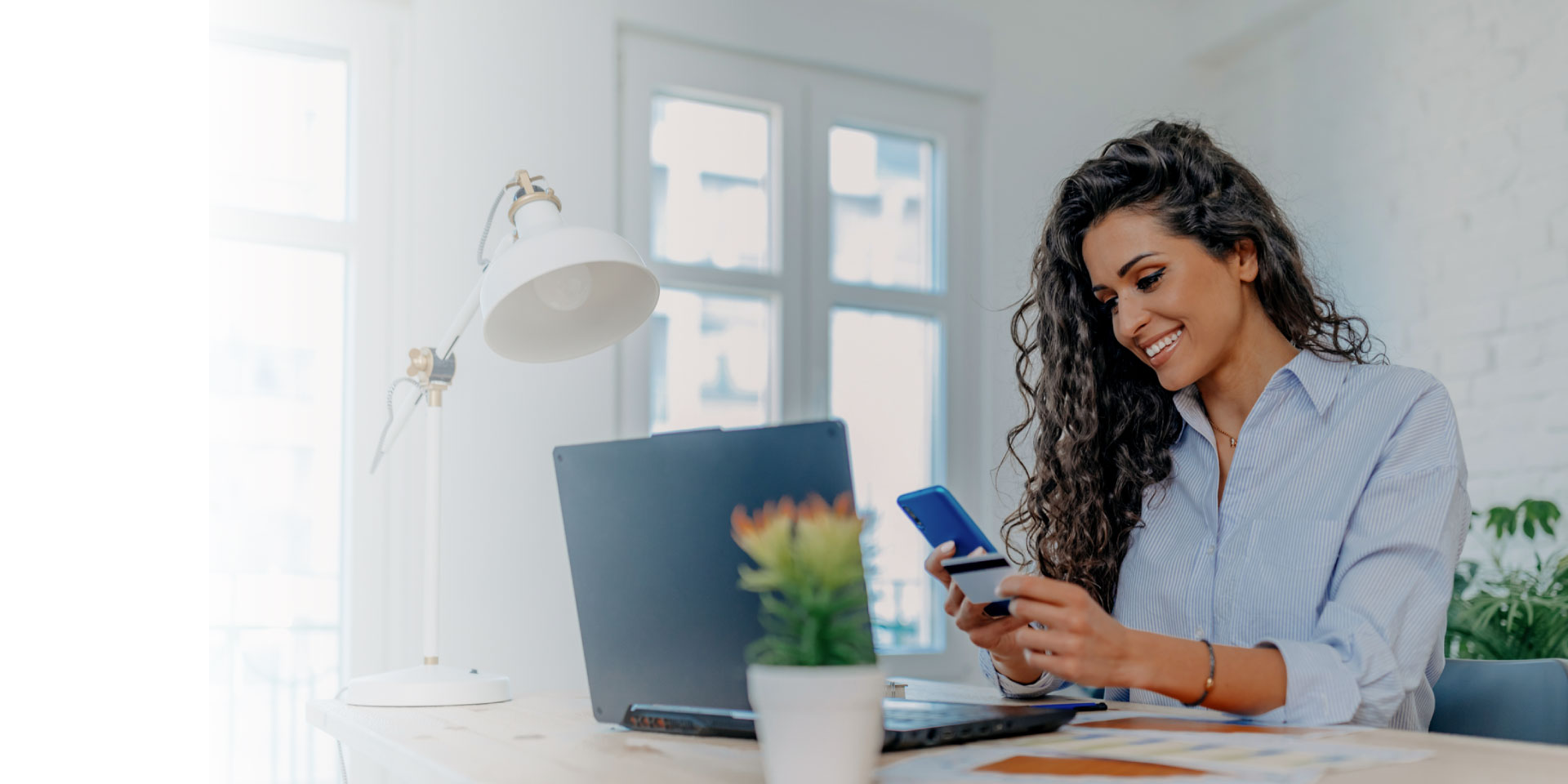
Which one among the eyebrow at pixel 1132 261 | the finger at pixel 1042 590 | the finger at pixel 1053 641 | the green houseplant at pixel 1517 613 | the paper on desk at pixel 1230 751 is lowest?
the green houseplant at pixel 1517 613

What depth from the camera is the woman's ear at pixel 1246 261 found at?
4.96 feet

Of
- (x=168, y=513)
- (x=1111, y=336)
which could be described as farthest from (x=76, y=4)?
(x=1111, y=336)

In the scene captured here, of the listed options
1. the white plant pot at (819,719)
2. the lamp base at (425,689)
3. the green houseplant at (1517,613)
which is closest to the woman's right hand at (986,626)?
the white plant pot at (819,719)

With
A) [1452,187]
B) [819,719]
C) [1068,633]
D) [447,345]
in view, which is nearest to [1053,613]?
[1068,633]

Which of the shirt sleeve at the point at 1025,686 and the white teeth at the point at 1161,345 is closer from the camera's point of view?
the shirt sleeve at the point at 1025,686

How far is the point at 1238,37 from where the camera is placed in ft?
10.9

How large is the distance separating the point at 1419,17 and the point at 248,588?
2954 mm

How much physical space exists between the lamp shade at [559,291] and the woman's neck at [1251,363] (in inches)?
29.4

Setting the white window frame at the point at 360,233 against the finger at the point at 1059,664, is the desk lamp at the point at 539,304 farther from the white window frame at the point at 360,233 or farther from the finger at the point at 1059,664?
the white window frame at the point at 360,233

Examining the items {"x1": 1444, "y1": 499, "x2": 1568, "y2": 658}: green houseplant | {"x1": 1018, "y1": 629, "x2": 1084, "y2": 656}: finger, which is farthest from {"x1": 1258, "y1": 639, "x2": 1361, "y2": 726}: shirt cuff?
{"x1": 1444, "y1": 499, "x2": 1568, "y2": 658}: green houseplant

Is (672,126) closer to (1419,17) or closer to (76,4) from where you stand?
(76,4)

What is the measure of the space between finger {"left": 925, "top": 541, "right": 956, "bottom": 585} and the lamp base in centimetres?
59

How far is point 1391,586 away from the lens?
1185 millimetres

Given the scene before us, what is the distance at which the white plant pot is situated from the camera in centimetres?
63
